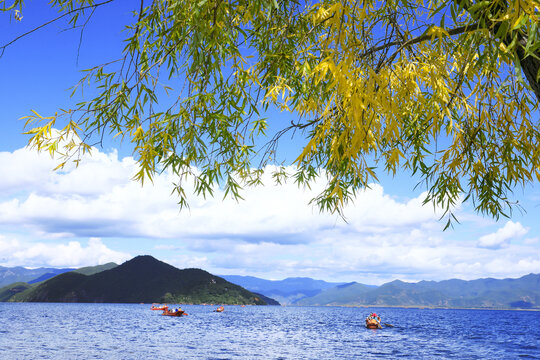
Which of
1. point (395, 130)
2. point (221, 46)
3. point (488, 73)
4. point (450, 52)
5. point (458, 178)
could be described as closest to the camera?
point (395, 130)

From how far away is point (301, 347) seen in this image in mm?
34125

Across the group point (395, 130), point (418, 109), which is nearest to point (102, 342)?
point (418, 109)

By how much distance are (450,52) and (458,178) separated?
63.3 inches

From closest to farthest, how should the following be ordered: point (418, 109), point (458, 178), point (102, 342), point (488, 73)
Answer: point (488, 73) < point (458, 178) < point (418, 109) < point (102, 342)

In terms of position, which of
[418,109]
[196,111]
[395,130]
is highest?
[418,109]

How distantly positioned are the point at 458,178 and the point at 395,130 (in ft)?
10.1

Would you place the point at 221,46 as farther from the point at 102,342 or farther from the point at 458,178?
the point at 102,342

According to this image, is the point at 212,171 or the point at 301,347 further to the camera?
the point at 301,347

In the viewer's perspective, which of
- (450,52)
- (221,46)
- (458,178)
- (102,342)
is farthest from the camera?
(102,342)

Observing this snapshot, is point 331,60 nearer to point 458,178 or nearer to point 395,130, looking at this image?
point 395,130

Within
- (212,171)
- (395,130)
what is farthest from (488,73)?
(212,171)

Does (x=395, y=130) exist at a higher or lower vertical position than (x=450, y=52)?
lower

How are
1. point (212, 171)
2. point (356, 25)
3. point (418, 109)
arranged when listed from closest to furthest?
point (356, 25) < point (212, 171) < point (418, 109)

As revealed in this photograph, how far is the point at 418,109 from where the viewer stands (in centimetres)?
669
